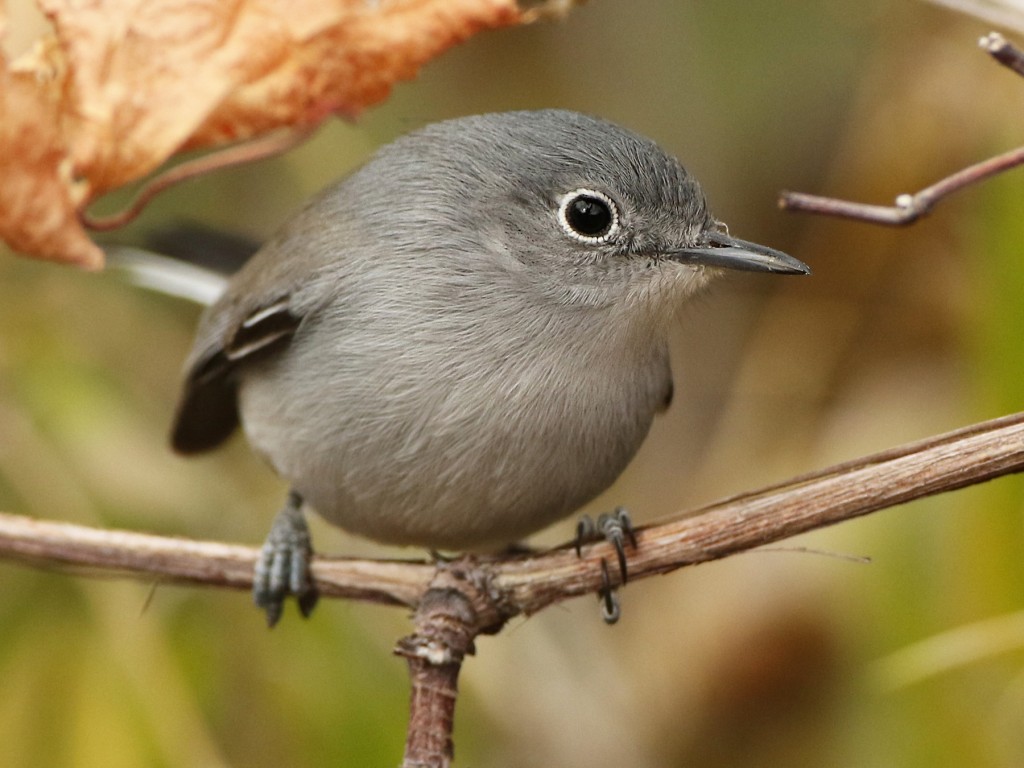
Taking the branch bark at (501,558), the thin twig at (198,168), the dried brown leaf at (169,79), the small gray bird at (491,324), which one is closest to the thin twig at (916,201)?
the branch bark at (501,558)

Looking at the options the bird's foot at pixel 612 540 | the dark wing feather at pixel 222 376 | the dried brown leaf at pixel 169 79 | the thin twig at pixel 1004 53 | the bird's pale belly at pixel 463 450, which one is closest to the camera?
the thin twig at pixel 1004 53

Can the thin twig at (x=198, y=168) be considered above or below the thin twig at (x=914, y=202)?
above

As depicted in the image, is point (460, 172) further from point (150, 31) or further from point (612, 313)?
point (150, 31)

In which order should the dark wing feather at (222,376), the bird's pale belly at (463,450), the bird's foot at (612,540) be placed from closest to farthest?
1. the bird's foot at (612,540)
2. the bird's pale belly at (463,450)
3. the dark wing feather at (222,376)

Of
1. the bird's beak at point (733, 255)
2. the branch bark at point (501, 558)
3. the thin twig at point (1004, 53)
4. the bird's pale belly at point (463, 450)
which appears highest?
the bird's beak at point (733, 255)

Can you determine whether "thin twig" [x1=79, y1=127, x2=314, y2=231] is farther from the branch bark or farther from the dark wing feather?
the branch bark

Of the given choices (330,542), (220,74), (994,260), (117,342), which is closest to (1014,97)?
(994,260)

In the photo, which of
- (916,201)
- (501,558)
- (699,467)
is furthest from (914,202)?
(699,467)

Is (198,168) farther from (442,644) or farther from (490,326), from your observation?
(442,644)

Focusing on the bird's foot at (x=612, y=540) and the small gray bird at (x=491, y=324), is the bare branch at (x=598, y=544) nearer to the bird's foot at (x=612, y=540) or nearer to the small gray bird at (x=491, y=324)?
the bird's foot at (x=612, y=540)
